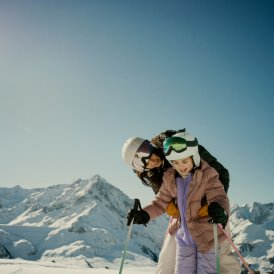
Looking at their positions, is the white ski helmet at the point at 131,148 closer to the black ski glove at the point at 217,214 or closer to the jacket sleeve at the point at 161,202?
the jacket sleeve at the point at 161,202

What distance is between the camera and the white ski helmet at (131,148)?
20.1ft

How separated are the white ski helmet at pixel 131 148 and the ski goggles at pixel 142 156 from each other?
0.07 m

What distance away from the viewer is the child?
450cm

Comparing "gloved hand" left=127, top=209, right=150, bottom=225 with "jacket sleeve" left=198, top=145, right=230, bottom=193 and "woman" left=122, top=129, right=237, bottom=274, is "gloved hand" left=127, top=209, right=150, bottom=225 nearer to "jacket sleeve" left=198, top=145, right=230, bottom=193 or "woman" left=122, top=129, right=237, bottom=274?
"woman" left=122, top=129, right=237, bottom=274

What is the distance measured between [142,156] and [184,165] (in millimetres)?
1358

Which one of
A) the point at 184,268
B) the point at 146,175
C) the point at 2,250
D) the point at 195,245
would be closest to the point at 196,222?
the point at 195,245

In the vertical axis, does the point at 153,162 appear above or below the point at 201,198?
above

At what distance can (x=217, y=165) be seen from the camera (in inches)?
201

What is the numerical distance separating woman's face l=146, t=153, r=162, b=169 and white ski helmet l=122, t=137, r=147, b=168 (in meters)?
0.35

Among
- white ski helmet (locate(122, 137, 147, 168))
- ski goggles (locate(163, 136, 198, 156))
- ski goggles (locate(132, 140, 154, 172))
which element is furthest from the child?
white ski helmet (locate(122, 137, 147, 168))

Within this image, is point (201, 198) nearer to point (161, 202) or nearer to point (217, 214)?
point (217, 214)

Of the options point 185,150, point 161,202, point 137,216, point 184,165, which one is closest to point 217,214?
point 184,165

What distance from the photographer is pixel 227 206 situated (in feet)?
14.4

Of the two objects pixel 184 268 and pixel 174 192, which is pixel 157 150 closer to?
pixel 174 192
